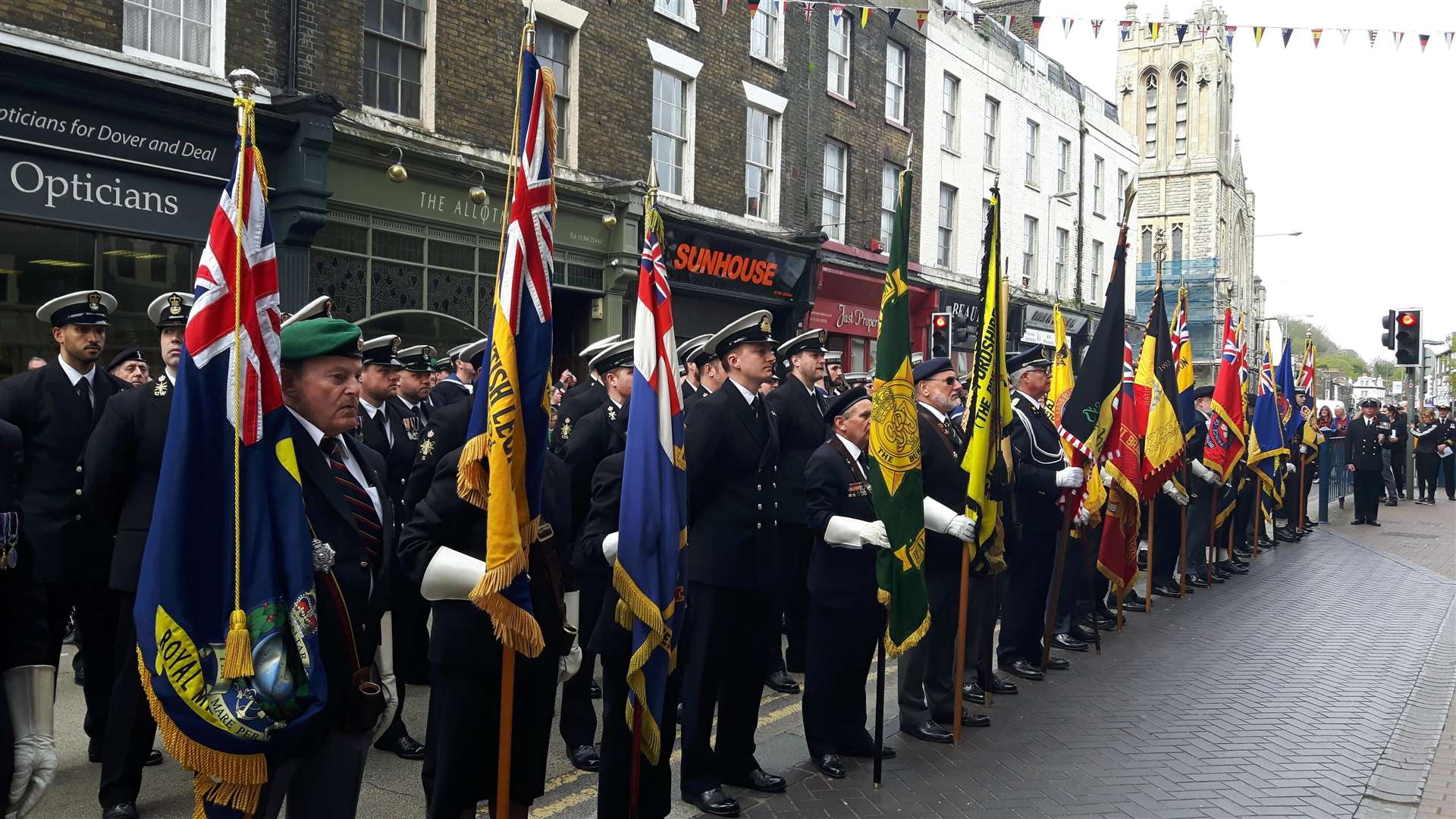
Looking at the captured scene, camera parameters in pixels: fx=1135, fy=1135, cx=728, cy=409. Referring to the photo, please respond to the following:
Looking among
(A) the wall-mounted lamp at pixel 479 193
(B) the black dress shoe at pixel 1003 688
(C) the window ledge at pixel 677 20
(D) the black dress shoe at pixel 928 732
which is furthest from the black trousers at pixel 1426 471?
(D) the black dress shoe at pixel 928 732

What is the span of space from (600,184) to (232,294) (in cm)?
1451

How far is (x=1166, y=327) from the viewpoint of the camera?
11.2m

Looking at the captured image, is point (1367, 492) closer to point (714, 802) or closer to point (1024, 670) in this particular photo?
point (1024, 670)

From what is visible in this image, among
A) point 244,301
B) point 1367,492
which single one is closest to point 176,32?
point 244,301

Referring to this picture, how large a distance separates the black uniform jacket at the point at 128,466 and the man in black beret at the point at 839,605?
10.6 feet

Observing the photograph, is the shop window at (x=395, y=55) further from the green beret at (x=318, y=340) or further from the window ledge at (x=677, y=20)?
the green beret at (x=318, y=340)

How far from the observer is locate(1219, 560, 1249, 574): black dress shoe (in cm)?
1398

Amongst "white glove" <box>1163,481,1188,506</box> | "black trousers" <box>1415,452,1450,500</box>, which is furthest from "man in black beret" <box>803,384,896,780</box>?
"black trousers" <box>1415,452,1450,500</box>

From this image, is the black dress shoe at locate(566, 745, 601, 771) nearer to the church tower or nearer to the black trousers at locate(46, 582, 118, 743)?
the black trousers at locate(46, 582, 118, 743)

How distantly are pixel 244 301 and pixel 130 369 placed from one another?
16.7 feet

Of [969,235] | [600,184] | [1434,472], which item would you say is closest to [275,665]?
[600,184]

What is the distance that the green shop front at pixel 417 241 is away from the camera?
45.9 ft

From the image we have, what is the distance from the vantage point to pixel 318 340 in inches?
138

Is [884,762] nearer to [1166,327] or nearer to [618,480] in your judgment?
[618,480]
